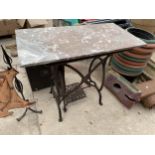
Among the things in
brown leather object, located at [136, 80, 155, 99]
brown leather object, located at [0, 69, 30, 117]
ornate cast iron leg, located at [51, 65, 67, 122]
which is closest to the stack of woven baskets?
brown leather object, located at [136, 80, 155, 99]

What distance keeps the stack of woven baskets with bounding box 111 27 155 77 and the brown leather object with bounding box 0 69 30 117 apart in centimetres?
123

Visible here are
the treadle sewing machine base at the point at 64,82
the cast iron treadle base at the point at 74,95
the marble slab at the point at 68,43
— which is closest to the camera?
the marble slab at the point at 68,43

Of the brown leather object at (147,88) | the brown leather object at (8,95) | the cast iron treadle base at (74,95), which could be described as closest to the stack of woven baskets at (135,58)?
the brown leather object at (147,88)

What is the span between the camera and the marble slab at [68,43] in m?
1.38

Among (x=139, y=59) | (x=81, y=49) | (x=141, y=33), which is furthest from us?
(x=141, y=33)

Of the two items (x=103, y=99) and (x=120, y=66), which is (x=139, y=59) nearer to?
(x=120, y=66)

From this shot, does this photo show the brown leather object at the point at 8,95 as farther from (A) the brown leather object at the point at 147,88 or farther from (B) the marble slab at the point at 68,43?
(A) the brown leather object at the point at 147,88

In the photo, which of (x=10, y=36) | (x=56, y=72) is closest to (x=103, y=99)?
(x=56, y=72)

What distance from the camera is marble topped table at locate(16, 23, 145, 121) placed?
138cm

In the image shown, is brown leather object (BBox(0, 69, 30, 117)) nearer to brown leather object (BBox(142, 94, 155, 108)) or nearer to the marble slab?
the marble slab

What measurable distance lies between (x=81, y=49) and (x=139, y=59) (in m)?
0.96

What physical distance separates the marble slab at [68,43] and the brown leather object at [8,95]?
378mm
